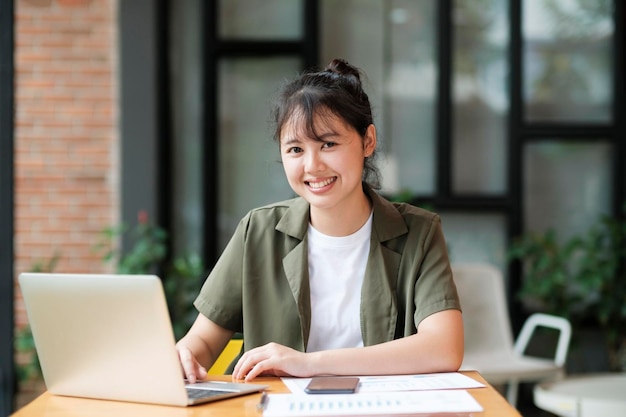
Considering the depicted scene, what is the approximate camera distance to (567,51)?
16.2 feet

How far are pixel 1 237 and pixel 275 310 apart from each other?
187 cm

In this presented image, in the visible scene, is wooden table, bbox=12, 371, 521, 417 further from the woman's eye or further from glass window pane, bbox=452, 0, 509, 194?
glass window pane, bbox=452, 0, 509, 194

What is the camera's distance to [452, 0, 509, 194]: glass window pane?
195 inches

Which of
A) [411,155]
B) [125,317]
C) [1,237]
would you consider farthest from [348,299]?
[411,155]

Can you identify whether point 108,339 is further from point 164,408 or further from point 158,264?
point 158,264

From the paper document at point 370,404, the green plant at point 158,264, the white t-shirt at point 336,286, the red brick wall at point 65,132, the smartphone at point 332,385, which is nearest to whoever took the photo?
the paper document at point 370,404

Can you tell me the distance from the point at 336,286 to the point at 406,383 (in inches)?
17.7

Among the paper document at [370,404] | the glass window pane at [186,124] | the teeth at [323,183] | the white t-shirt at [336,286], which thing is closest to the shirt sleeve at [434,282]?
the white t-shirt at [336,286]

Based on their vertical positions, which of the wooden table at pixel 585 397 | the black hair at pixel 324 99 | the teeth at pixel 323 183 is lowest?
the wooden table at pixel 585 397

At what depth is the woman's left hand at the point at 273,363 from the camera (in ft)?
5.54

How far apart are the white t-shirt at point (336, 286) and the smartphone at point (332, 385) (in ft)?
1.22

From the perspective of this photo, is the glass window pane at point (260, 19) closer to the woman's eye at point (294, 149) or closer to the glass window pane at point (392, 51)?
the glass window pane at point (392, 51)

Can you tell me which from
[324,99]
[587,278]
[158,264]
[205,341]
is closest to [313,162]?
[324,99]

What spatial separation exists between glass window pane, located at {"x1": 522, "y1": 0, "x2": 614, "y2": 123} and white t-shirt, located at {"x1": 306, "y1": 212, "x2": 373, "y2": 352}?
318 centimetres
